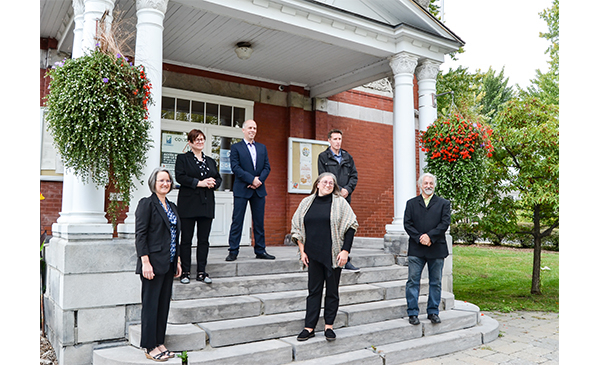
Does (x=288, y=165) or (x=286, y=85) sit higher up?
(x=286, y=85)

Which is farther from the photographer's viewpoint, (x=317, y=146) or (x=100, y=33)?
(x=317, y=146)

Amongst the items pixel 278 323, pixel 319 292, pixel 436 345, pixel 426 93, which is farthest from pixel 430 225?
pixel 426 93

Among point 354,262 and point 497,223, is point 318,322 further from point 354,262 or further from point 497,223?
point 497,223

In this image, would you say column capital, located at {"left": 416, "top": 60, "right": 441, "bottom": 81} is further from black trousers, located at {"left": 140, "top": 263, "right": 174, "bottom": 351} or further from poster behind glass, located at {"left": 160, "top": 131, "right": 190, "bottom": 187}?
black trousers, located at {"left": 140, "top": 263, "right": 174, "bottom": 351}

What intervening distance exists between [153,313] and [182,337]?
383 mm

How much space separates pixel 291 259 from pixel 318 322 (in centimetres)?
130

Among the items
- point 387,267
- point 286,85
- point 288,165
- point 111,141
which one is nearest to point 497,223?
point 387,267

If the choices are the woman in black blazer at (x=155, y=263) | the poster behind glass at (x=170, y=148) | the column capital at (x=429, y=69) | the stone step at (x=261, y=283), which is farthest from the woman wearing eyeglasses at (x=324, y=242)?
the poster behind glass at (x=170, y=148)

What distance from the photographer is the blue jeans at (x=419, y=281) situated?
16.2ft

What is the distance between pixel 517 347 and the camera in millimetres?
4992

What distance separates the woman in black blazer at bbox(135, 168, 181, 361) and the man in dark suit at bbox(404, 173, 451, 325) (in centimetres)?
256

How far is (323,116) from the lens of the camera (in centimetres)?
927

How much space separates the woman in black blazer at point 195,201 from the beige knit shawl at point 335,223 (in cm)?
100

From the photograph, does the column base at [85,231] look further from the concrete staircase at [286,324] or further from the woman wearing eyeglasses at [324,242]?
the woman wearing eyeglasses at [324,242]
